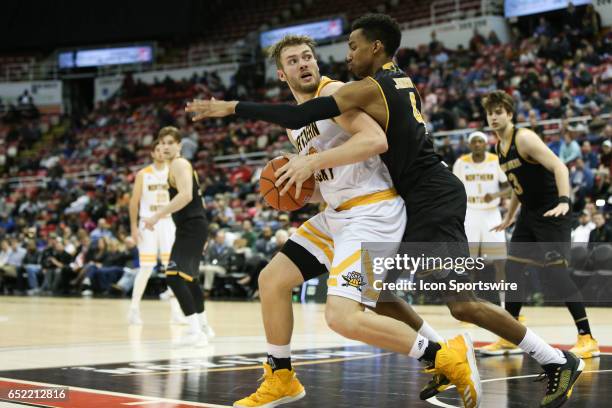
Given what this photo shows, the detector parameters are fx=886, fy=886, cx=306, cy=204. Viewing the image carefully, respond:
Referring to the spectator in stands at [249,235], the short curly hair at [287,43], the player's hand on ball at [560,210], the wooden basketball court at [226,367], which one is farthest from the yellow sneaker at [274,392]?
the spectator in stands at [249,235]

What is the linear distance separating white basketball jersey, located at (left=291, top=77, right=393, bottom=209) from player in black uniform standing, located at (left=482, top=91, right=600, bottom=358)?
244 cm

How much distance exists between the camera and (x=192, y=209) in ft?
26.2

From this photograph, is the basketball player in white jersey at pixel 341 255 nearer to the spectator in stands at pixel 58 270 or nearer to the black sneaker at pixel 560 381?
the black sneaker at pixel 560 381

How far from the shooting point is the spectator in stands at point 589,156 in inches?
572

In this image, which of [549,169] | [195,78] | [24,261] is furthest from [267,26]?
[549,169]

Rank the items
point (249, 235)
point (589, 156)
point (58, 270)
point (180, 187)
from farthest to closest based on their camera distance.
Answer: point (58, 270) < point (249, 235) < point (589, 156) < point (180, 187)

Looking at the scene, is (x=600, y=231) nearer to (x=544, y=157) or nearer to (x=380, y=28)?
(x=544, y=157)

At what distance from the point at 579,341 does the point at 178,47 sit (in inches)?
1213

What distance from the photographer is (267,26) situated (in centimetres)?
3244

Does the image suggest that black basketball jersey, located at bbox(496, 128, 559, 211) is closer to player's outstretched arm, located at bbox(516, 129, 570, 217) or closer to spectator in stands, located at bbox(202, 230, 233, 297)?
player's outstretched arm, located at bbox(516, 129, 570, 217)

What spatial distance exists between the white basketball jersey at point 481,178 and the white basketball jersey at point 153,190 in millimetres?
3373

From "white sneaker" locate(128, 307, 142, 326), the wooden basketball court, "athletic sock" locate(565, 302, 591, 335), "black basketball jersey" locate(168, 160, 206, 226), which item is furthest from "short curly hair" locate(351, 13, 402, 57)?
"white sneaker" locate(128, 307, 142, 326)

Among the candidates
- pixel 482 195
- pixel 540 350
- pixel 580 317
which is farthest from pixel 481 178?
pixel 540 350

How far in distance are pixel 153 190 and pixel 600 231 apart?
6.00 meters
